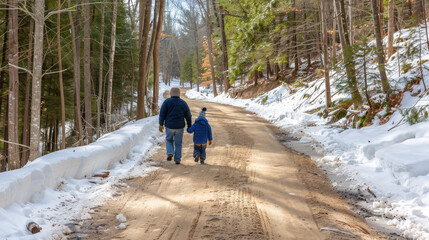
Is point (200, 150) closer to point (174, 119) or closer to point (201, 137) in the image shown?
point (201, 137)

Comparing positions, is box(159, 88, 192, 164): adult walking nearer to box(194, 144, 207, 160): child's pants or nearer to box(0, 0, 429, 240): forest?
box(0, 0, 429, 240): forest

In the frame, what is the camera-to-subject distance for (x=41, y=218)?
3883mm

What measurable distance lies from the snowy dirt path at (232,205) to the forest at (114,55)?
12.3 feet

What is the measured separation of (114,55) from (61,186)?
16628mm

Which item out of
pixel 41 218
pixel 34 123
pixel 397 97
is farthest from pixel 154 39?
pixel 41 218

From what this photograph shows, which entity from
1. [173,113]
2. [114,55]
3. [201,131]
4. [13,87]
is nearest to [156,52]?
[114,55]

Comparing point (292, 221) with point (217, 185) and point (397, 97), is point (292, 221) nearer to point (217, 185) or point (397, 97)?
point (217, 185)

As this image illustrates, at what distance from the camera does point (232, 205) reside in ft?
14.8

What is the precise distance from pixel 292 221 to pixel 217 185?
1822 mm

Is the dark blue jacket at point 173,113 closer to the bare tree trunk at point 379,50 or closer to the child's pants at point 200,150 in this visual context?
the child's pants at point 200,150

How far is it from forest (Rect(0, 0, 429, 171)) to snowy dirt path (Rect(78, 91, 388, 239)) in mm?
3764

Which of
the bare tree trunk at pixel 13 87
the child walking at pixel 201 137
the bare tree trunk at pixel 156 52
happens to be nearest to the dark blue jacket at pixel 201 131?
the child walking at pixel 201 137

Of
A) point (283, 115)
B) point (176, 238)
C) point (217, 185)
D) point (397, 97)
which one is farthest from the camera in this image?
point (283, 115)

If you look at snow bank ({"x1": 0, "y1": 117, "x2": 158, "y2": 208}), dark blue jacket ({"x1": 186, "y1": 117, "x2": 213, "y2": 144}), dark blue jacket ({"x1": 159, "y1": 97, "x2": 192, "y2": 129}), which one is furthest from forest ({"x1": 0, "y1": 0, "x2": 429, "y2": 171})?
dark blue jacket ({"x1": 186, "y1": 117, "x2": 213, "y2": 144})
